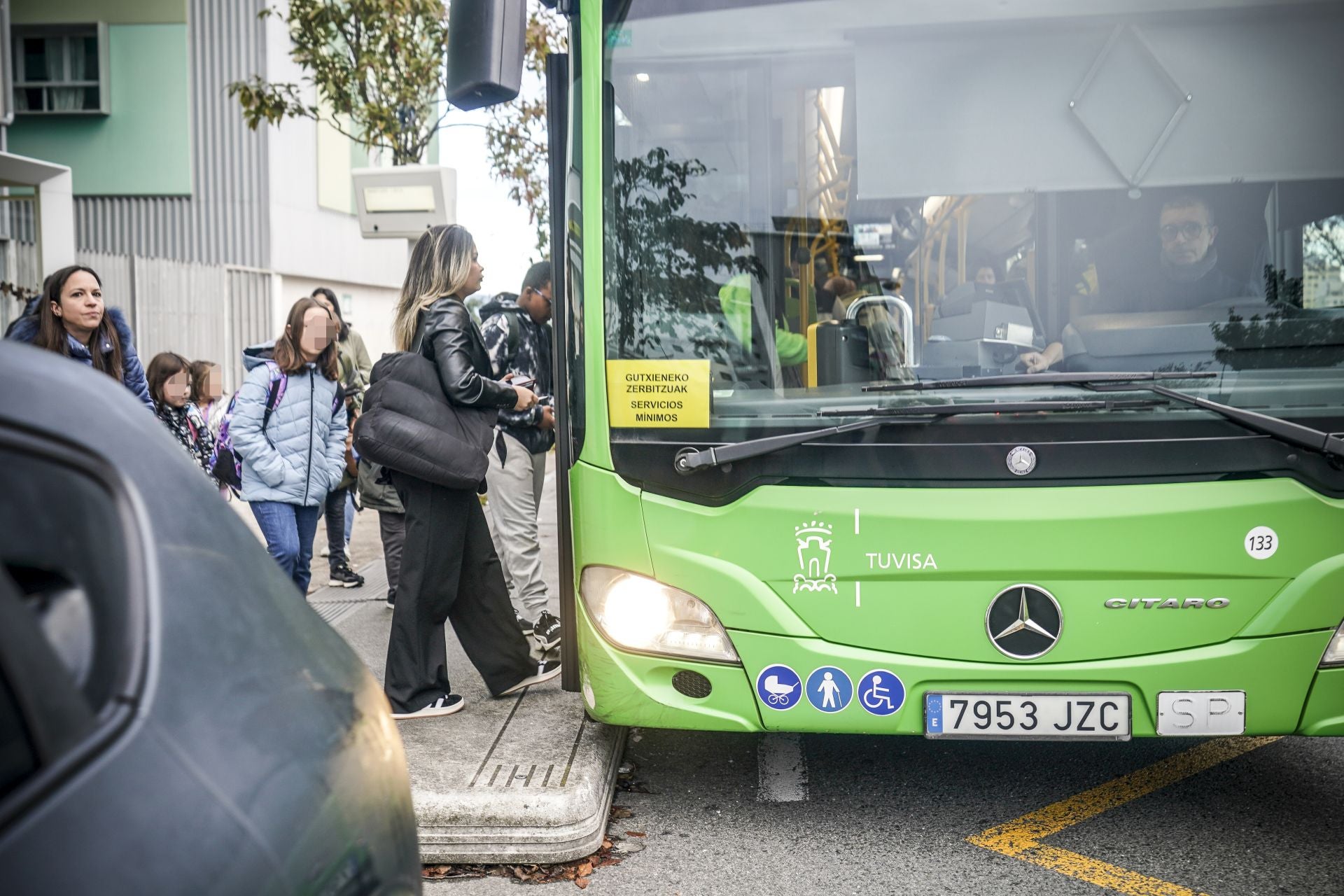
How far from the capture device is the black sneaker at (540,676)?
16.9 ft

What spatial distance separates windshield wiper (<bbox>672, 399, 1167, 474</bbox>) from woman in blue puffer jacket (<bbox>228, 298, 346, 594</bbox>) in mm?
2421

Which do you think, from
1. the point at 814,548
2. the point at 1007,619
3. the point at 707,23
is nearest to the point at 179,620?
the point at 814,548

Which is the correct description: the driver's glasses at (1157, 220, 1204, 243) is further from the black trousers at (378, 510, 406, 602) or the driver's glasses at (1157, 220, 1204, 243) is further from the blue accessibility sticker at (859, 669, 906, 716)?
the black trousers at (378, 510, 406, 602)

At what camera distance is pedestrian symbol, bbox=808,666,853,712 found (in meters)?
3.67

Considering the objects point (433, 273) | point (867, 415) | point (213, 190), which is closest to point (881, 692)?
point (867, 415)

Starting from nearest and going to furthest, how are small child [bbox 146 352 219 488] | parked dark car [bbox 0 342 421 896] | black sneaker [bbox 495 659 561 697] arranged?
→ parked dark car [bbox 0 342 421 896] < black sneaker [bbox 495 659 561 697] < small child [bbox 146 352 219 488]

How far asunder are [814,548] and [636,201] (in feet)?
3.83

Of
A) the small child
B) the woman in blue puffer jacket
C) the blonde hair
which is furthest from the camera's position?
the small child

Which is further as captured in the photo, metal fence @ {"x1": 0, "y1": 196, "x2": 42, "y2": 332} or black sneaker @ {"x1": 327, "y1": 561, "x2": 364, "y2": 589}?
metal fence @ {"x1": 0, "y1": 196, "x2": 42, "y2": 332}

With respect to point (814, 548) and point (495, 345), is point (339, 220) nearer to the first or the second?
point (495, 345)

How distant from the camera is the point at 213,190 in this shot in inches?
784

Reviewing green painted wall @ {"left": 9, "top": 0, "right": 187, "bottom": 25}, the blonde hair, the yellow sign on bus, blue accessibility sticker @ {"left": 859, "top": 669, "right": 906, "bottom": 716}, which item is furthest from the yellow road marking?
green painted wall @ {"left": 9, "top": 0, "right": 187, "bottom": 25}

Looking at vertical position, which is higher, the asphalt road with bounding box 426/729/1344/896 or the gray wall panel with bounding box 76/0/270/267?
the gray wall panel with bounding box 76/0/270/267

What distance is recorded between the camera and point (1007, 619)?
11.8ft
